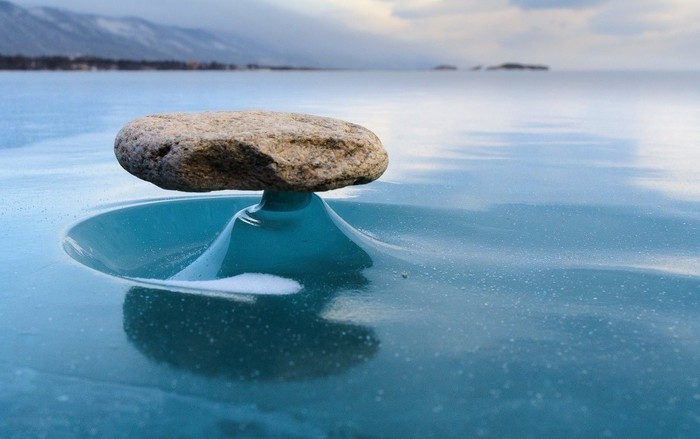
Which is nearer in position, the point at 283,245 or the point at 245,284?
the point at 245,284

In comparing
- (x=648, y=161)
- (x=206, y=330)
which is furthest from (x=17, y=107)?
(x=206, y=330)

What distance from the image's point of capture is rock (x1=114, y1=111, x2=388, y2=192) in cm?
552

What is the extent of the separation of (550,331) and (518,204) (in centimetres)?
448

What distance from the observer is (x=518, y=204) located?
907 cm

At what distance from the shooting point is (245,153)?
5512mm

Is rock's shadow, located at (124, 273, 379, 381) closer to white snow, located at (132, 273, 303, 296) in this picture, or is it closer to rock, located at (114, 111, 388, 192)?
white snow, located at (132, 273, 303, 296)

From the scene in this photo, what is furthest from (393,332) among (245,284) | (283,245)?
(283,245)

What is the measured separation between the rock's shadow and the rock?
98cm

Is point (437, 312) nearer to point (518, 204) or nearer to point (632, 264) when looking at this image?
point (632, 264)

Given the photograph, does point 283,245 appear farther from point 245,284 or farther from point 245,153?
point 245,153

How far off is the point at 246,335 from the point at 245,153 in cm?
159

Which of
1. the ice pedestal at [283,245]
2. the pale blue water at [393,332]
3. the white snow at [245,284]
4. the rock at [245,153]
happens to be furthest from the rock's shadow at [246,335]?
the rock at [245,153]

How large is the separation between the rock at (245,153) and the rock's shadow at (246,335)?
0.98 metres

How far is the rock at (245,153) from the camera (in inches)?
217
